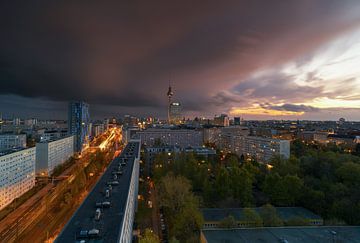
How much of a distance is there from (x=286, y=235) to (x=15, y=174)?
75.1ft

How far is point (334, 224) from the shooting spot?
13.8 metres

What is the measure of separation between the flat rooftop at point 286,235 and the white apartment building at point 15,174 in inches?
697

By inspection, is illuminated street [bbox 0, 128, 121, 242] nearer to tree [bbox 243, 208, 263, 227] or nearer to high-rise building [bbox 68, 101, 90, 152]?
tree [bbox 243, 208, 263, 227]

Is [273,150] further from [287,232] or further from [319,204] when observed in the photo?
[287,232]

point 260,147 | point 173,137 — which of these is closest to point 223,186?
point 260,147

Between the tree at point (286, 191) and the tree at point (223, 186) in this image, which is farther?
the tree at point (223, 186)

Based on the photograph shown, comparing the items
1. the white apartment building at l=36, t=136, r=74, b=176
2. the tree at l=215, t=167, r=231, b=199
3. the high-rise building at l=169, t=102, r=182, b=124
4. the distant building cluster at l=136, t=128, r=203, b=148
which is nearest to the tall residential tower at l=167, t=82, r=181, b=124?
the high-rise building at l=169, t=102, r=182, b=124

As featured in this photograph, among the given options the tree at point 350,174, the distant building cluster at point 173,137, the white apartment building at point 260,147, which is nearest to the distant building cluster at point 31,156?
the distant building cluster at point 173,137

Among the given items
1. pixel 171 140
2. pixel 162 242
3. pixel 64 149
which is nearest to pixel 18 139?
pixel 64 149

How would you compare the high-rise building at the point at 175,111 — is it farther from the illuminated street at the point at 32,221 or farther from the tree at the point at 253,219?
the tree at the point at 253,219

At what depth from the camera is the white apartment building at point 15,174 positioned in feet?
64.0

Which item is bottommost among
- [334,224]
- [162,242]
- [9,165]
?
[162,242]

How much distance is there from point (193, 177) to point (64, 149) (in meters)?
24.9

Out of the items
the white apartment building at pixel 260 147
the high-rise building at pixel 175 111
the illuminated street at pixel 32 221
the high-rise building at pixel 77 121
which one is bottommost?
the illuminated street at pixel 32 221
